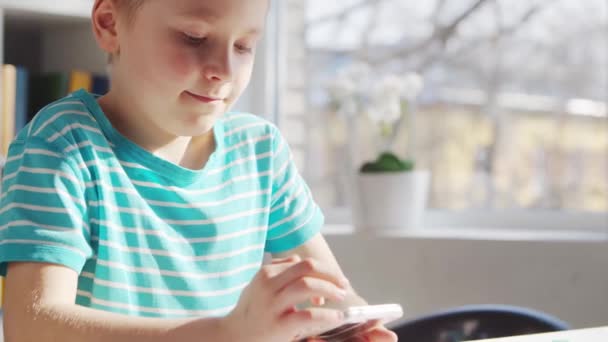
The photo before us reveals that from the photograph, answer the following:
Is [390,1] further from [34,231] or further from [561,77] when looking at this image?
[34,231]

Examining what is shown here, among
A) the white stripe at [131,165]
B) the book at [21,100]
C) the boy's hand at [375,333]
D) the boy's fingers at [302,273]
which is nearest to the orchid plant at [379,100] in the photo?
the book at [21,100]

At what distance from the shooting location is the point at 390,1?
2557mm

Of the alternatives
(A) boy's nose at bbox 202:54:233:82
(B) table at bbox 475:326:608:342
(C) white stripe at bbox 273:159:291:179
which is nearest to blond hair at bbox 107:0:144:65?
(A) boy's nose at bbox 202:54:233:82

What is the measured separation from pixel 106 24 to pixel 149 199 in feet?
0.69

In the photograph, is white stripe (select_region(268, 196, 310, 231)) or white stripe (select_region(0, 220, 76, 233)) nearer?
white stripe (select_region(0, 220, 76, 233))

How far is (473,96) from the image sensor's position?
2541mm

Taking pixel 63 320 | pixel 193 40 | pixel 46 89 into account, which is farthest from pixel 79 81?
pixel 63 320

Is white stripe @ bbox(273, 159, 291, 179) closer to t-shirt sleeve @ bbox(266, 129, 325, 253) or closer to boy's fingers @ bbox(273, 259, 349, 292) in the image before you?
t-shirt sleeve @ bbox(266, 129, 325, 253)

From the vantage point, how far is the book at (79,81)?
181cm

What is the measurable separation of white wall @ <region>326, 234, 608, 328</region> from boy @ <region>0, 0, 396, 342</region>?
1.23m

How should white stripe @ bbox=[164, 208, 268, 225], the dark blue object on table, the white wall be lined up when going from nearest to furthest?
white stripe @ bbox=[164, 208, 268, 225]
the dark blue object on table
the white wall

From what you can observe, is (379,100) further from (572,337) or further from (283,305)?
(283,305)

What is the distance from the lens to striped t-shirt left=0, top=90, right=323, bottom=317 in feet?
2.75

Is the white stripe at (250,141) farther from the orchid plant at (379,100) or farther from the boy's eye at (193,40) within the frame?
the orchid plant at (379,100)
